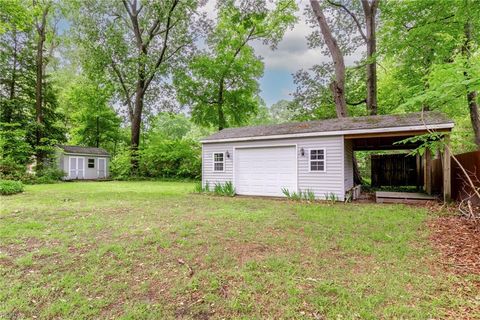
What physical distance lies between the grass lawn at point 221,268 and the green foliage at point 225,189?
A: 4.56m

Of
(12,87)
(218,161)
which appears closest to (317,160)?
(218,161)

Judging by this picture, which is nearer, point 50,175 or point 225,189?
point 225,189

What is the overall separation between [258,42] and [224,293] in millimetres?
24145

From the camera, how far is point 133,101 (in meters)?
24.3

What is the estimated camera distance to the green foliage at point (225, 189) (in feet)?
36.1

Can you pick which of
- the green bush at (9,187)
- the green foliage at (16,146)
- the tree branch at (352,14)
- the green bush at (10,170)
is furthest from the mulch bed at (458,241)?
the green foliage at (16,146)

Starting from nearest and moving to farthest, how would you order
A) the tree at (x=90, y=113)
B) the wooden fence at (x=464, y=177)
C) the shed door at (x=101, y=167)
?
the wooden fence at (x=464, y=177), the shed door at (x=101, y=167), the tree at (x=90, y=113)

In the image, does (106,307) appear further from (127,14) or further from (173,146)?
(127,14)

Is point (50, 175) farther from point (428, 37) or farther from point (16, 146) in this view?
point (428, 37)

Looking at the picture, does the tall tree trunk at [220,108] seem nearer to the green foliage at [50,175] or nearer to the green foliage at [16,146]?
the green foliage at [50,175]

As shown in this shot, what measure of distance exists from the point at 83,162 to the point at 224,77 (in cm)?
1364

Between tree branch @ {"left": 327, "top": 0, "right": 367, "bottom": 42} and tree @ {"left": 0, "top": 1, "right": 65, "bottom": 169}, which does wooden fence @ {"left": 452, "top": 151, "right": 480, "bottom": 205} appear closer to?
tree branch @ {"left": 327, "top": 0, "right": 367, "bottom": 42}

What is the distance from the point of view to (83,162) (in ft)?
70.1

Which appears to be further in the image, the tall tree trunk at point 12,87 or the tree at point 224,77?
the tree at point 224,77
